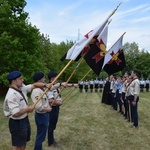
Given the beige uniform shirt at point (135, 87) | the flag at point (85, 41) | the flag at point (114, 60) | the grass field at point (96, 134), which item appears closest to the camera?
the flag at point (85, 41)

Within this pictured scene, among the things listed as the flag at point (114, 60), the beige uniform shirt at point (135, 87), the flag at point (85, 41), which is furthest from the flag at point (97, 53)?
the beige uniform shirt at point (135, 87)

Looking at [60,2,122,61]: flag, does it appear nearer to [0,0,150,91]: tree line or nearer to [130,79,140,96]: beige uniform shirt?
[130,79,140,96]: beige uniform shirt

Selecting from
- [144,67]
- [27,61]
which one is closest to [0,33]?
[27,61]

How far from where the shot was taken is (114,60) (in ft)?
28.9

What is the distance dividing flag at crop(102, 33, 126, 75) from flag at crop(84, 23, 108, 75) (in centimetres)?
176

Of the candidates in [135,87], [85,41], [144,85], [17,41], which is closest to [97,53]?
[85,41]

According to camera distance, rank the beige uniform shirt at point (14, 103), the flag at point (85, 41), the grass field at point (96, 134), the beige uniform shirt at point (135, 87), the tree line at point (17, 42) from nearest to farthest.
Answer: the beige uniform shirt at point (14, 103), the flag at point (85, 41), the grass field at point (96, 134), the beige uniform shirt at point (135, 87), the tree line at point (17, 42)

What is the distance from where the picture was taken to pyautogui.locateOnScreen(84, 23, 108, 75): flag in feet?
22.2

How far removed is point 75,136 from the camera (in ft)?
28.5

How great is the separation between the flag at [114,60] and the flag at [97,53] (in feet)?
5.76

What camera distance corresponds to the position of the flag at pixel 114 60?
28.7ft

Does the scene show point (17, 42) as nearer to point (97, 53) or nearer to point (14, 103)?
point (97, 53)

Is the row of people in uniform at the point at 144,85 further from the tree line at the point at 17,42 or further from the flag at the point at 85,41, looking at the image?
the flag at the point at 85,41

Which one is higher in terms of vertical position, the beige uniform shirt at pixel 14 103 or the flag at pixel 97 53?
the flag at pixel 97 53
